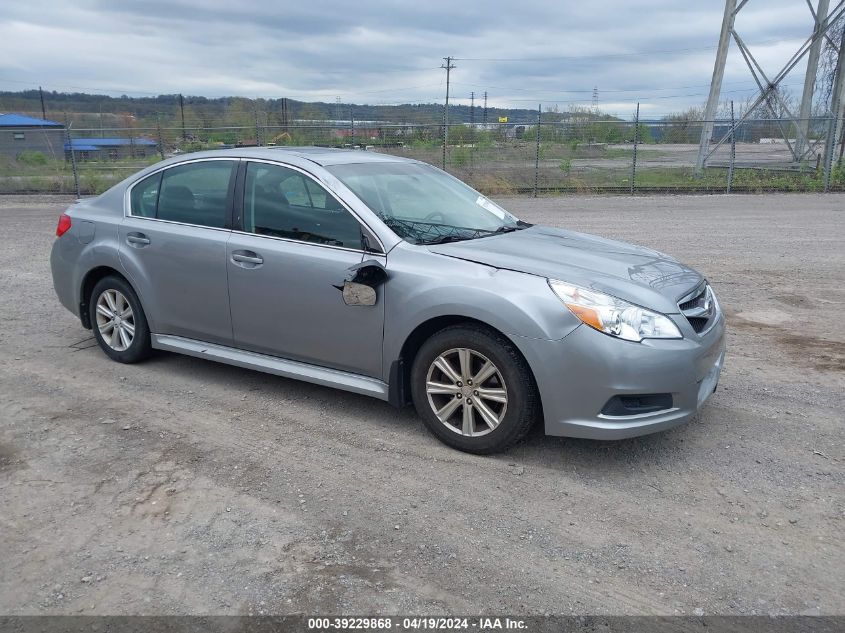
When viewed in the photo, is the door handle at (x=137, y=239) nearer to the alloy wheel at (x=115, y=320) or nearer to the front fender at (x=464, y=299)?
the alloy wheel at (x=115, y=320)

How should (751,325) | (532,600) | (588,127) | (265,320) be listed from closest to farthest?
(532,600), (265,320), (751,325), (588,127)

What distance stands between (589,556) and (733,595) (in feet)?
1.95

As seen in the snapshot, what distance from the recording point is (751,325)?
692 centimetres

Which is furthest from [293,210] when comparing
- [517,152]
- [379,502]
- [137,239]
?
[517,152]

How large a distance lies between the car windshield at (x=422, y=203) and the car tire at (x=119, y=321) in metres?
1.98

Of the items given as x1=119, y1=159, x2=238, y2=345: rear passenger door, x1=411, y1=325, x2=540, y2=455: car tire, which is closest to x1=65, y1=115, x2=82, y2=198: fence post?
x1=119, y1=159, x2=238, y2=345: rear passenger door

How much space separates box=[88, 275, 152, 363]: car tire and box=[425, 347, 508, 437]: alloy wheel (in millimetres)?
2572

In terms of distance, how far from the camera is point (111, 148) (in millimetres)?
22688

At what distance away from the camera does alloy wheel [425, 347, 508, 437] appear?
164 inches

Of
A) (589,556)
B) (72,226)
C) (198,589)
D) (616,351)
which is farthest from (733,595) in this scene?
(72,226)

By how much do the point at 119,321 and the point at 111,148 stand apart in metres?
19.0

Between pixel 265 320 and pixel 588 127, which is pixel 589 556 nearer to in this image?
pixel 265 320

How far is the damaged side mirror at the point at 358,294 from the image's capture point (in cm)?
446

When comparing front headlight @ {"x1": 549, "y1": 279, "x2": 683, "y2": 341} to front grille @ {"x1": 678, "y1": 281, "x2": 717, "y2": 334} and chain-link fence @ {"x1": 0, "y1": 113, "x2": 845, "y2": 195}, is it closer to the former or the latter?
front grille @ {"x1": 678, "y1": 281, "x2": 717, "y2": 334}
